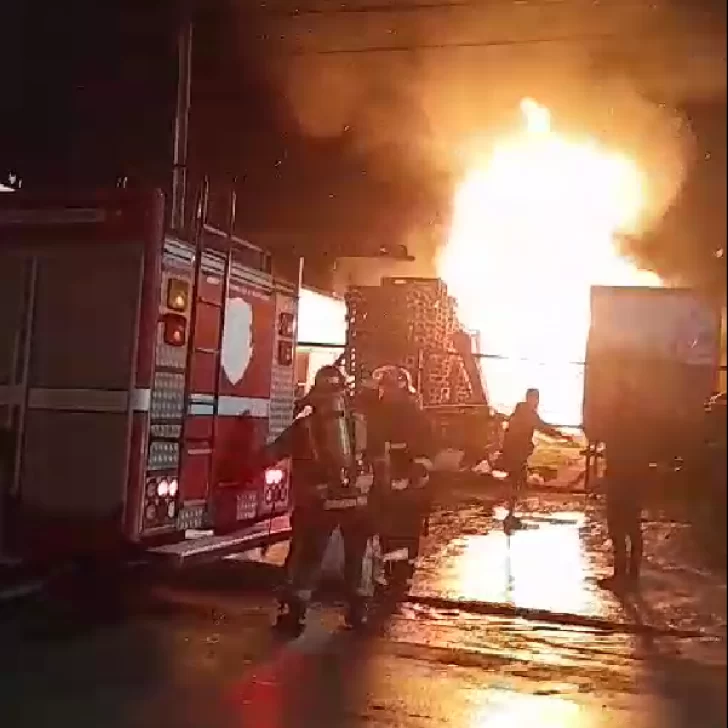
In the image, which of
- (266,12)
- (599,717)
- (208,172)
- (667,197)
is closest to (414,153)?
(266,12)

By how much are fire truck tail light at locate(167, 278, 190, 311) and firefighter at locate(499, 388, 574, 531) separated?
5.63 ft

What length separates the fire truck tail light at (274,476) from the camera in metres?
7.15

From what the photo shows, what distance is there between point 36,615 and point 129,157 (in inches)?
126

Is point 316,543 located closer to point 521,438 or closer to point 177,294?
point 521,438

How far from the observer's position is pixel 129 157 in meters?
8.08

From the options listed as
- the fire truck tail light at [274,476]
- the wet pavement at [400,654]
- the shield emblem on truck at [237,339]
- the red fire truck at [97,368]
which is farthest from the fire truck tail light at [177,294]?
the wet pavement at [400,654]

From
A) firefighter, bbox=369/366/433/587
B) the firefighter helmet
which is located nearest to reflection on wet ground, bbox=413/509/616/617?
firefighter, bbox=369/366/433/587

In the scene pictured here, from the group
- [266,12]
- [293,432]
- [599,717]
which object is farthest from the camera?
[293,432]

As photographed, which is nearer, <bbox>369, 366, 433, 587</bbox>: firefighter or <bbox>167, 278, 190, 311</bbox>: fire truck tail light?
<bbox>167, 278, 190, 311</bbox>: fire truck tail light

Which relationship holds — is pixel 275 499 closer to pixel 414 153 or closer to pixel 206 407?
pixel 206 407

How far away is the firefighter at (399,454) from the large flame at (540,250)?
1.71ft

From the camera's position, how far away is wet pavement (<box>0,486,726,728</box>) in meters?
4.92

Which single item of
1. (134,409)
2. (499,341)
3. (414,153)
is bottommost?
(134,409)

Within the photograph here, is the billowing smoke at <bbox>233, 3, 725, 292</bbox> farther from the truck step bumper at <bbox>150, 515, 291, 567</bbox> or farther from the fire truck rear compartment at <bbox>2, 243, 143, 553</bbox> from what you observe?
the truck step bumper at <bbox>150, 515, 291, 567</bbox>
